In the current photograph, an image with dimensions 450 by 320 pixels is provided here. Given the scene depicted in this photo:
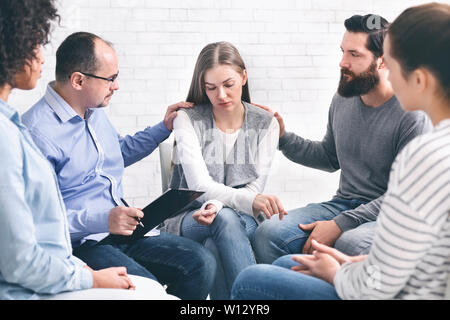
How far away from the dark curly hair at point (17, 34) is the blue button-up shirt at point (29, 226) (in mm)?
88

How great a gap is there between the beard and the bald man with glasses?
35.4 inches

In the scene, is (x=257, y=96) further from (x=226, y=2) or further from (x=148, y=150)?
(x=148, y=150)

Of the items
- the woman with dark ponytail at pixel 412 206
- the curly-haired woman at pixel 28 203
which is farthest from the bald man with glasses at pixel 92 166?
the woman with dark ponytail at pixel 412 206

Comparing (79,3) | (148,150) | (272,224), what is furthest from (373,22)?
(79,3)

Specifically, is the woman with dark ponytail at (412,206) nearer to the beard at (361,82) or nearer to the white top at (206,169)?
the white top at (206,169)

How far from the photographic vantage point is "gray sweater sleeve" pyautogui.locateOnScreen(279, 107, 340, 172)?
244 cm

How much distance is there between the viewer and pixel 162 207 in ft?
5.75

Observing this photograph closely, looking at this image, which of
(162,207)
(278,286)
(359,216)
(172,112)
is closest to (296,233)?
(359,216)

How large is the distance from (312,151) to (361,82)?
0.45 metres

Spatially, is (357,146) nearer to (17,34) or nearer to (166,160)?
(166,160)

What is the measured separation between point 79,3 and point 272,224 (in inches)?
88.5

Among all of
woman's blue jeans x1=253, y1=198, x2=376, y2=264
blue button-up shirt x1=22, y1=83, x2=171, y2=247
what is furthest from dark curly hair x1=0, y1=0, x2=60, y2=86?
woman's blue jeans x1=253, y1=198, x2=376, y2=264

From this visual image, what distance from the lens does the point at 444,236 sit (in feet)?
3.17

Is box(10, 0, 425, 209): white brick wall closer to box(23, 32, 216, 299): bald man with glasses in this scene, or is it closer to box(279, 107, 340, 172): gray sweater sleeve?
box(279, 107, 340, 172): gray sweater sleeve
